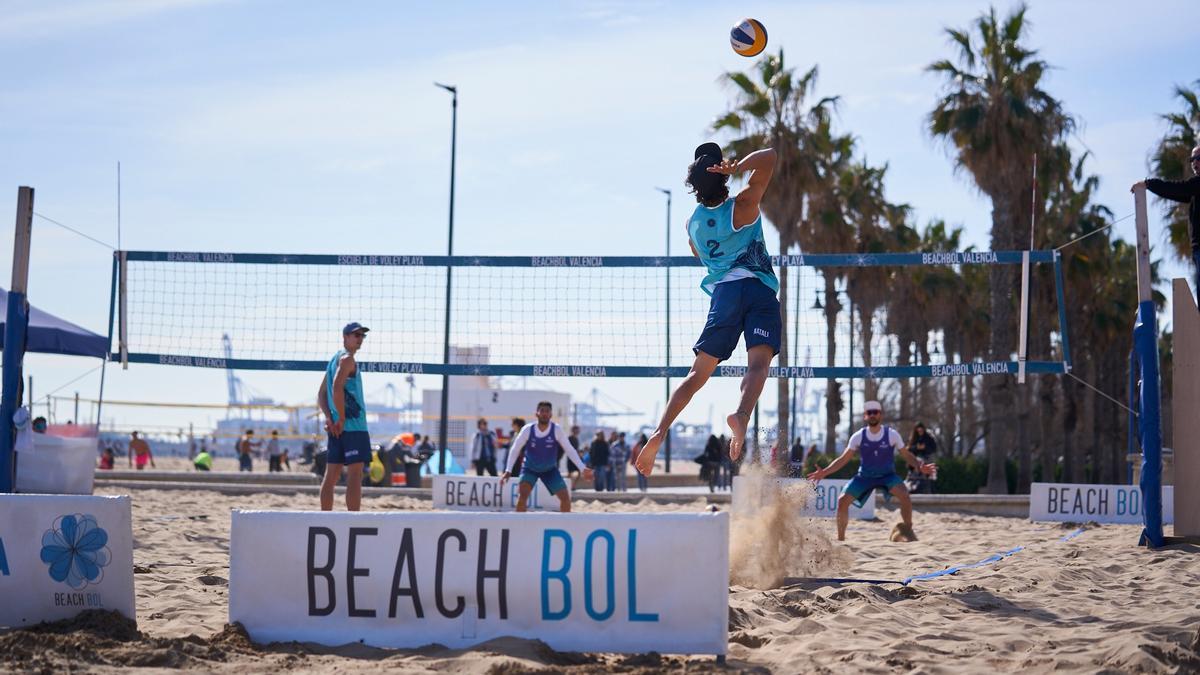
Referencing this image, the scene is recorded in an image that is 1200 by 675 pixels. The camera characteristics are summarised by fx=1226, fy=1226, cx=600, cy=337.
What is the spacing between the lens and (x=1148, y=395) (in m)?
8.59

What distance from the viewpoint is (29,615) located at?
17.0ft

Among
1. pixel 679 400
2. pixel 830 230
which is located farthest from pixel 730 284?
pixel 830 230

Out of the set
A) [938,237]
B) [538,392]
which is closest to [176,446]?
[538,392]

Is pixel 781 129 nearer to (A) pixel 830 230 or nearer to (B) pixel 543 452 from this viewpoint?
(A) pixel 830 230

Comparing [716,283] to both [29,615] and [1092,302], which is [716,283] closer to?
[29,615]

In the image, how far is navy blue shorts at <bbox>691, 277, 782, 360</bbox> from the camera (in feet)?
18.6

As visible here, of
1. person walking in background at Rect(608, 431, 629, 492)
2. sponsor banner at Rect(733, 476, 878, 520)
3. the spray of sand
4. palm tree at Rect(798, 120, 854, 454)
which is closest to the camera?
the spray of sand

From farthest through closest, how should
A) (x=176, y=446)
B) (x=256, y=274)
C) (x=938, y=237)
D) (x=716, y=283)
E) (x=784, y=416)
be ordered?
1. (x=176, y=446)
2. (x=938, y=237)
3. (x=784, y=416)
4. (x=256, y=274)
5. (x=716, y=283)

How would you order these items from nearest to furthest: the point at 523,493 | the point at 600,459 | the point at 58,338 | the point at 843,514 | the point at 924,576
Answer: the point at 924,576
the point at 843,514
the point at 523,493
the point at 58,338
the point at 600,459

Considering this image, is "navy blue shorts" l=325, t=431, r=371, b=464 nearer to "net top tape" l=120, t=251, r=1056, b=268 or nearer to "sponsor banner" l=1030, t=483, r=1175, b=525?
"net top tape" l=120, t=251, r=1056, b=268

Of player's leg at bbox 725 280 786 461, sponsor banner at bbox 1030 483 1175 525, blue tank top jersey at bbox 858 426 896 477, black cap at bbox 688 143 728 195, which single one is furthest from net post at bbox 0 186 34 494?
sponsor banner at bbox 1030 483 1175 525

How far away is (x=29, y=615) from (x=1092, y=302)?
30.4 metres

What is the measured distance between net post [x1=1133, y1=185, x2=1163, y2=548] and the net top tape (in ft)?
6.31

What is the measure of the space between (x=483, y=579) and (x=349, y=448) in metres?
4.02
